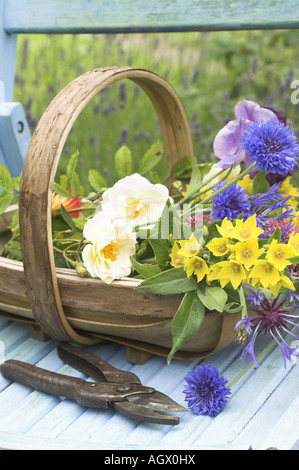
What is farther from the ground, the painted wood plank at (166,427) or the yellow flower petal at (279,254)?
the yellow flower petal at (279,254)

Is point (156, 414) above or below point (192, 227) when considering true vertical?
below

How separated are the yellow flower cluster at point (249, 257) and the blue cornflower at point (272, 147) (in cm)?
11

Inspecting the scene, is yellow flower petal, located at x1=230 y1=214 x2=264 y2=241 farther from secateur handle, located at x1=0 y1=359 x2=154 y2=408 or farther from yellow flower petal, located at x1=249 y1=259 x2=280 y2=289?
secateur handle, located at x1=0 y1=359 x2=154 y2=408

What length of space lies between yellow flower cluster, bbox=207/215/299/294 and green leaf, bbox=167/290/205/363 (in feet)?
0.16

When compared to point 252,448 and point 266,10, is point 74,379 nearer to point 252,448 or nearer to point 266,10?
point 252,448

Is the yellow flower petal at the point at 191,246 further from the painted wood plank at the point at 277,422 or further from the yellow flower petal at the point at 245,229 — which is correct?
the painted wood plank at the point at 277,422

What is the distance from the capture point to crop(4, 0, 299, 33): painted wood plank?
123 centimetres

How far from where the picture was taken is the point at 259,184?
103cm

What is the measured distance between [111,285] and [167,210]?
5.4 inches

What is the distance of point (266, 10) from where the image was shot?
48.4 inches

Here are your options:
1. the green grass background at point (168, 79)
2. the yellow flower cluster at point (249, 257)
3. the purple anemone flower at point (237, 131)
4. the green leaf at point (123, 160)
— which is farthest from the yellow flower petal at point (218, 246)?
the green grass background at point (168, 79)

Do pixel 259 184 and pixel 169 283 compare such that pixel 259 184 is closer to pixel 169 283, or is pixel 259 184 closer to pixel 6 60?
pixel 169 283

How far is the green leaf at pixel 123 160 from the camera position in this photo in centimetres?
115
